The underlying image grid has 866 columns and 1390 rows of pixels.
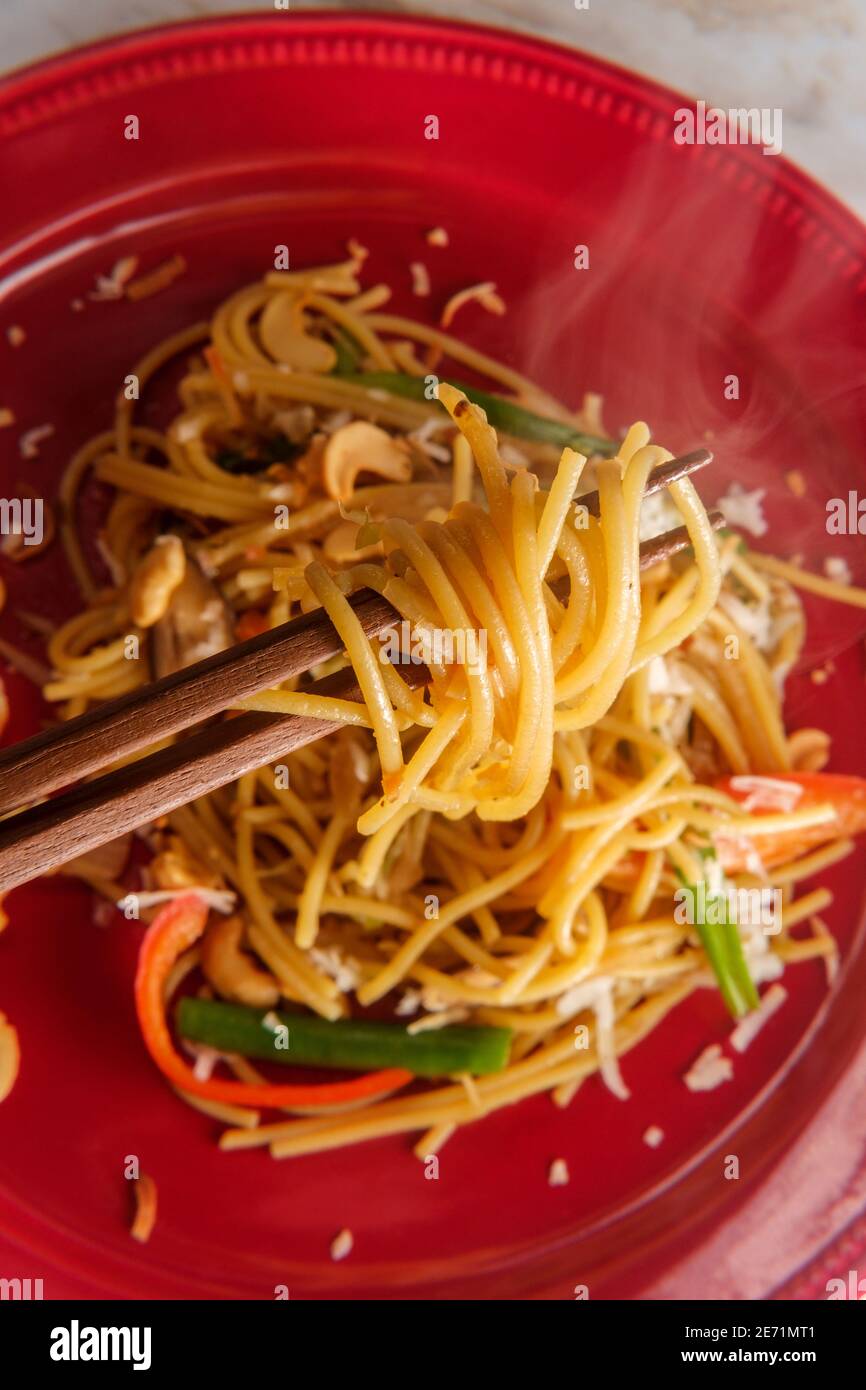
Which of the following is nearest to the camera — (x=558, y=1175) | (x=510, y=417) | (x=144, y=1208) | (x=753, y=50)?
(x=144, y=1208)

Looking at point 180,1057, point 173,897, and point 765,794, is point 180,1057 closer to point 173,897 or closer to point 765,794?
point 173,897

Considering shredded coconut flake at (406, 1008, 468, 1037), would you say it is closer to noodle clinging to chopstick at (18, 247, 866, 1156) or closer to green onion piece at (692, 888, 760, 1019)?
noodle clinging to chopstick at (18, 247, 866, 1156)

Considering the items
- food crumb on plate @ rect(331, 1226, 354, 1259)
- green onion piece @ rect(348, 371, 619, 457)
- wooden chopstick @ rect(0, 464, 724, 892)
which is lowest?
food crumb on plate @ rect(331, 1226, 354, 1259)

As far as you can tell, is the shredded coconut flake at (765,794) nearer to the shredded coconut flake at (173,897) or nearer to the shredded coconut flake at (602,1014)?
the shredded coconut flake at (602,1014)

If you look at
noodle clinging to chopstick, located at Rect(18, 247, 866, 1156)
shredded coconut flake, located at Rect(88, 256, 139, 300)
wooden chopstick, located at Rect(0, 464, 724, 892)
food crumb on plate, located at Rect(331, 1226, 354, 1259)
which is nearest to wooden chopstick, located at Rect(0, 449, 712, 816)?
wooden chopstick, located at Rect(0, 464, 724, 892)

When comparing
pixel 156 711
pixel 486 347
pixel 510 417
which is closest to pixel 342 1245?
pixel 156 711

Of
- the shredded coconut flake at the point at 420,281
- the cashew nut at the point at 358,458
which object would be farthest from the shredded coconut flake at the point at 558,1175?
the shredded coconut flake at the point at 420,281
